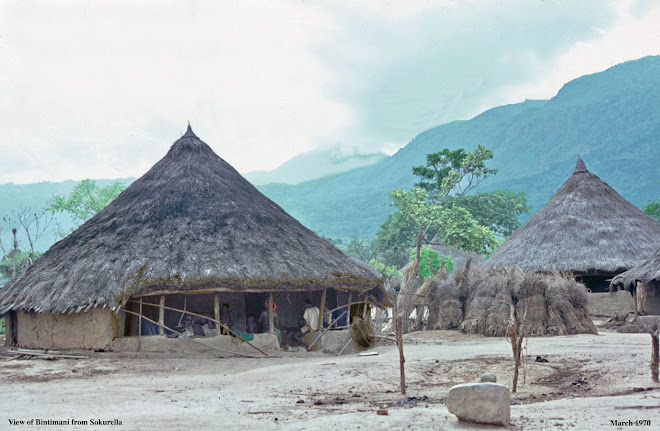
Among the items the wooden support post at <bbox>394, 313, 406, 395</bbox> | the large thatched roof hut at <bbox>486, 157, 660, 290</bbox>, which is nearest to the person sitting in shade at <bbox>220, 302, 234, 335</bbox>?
the wooden support post at <bbox>394, 313, 406, 395</bbox>

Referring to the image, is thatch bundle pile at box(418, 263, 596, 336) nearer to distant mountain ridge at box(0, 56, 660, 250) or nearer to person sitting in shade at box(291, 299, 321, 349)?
person sitting in shade at box(291, 299, 321, 349)

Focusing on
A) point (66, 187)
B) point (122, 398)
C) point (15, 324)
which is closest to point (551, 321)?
point (122, 398)

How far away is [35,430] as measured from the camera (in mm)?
6648

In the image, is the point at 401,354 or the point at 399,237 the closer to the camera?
the point at 401,354

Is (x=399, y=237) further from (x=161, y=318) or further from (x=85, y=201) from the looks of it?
(x=161, y=318)

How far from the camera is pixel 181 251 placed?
15500mm

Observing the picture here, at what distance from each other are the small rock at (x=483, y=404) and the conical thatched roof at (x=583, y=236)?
1900cm

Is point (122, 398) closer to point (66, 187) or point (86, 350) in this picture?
point (86, 350)

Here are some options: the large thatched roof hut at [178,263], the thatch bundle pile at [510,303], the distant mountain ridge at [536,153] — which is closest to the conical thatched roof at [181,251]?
the large thatched roof hut at [178,263]

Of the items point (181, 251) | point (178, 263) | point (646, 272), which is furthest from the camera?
point (646, 272)

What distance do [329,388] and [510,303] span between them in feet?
29.5

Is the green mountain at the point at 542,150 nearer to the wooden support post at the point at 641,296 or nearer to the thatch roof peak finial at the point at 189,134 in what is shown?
the wooden support post at the point at 641,296

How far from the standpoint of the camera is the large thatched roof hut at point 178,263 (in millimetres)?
14781

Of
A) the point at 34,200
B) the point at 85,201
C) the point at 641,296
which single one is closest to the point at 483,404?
the point at 641,296
